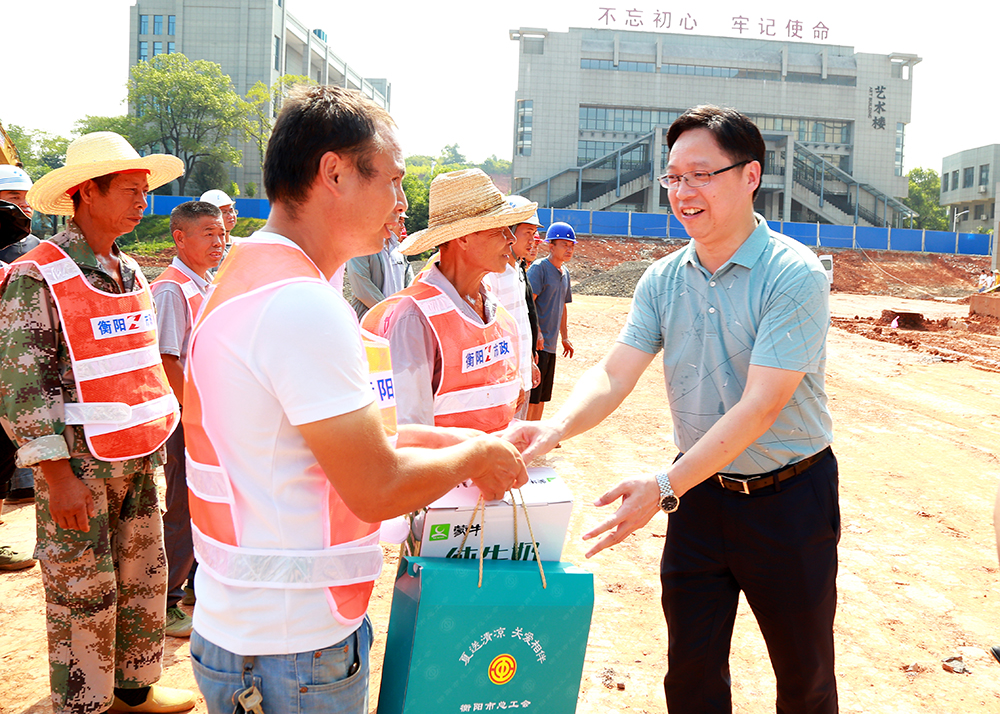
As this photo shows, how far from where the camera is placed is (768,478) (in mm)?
2600

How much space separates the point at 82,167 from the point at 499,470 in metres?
2.42

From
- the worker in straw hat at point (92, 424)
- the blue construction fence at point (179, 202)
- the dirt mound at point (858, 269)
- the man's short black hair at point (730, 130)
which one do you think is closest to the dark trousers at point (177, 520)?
the worker in straw hat at point (92, 424)

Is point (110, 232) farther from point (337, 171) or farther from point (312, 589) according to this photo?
point (312, 589)

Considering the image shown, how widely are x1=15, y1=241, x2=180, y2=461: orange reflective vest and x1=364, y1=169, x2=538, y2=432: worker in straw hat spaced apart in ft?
3.29

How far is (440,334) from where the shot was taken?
2803 millimetres

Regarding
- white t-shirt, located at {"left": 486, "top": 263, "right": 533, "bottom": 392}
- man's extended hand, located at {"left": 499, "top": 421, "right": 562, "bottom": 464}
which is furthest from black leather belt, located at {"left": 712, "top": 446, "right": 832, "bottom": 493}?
white t-shirt, located at {"left": 486, "top": 263, "right": 533, "bottom": 392}

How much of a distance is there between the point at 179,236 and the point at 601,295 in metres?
27.0

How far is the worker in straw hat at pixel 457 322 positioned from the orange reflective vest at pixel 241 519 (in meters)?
1.04

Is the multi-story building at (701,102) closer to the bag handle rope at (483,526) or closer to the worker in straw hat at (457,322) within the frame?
the worker in straw hat at (457,322)

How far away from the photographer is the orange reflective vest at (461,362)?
9.23 feet

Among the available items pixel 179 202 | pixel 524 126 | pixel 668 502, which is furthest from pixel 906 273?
pixel 668 502

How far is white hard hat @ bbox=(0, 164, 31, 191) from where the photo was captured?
5.59 m

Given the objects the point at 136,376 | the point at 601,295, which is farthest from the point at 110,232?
the point at 601,295

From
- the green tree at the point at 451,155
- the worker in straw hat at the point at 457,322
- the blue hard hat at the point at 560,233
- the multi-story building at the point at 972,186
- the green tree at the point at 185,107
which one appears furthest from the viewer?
the green tree at the point at 451,155
